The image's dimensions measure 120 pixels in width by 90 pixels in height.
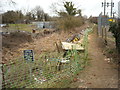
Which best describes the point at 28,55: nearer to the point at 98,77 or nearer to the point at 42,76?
the point at 42,76

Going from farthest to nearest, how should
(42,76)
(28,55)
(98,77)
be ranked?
(98,77) < (42,76) < (28,55)

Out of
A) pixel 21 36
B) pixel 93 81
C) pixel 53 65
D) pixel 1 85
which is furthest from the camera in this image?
pixel 21 36

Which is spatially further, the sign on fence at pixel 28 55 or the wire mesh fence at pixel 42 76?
the sign on fence at pixel 28 55

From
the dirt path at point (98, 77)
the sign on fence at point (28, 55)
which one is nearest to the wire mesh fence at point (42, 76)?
the sign on fence at point (28, 55)

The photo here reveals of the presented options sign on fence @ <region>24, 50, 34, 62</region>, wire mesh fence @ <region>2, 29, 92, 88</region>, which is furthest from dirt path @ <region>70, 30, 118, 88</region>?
sign on fence @ <region>24, 50, 34, 62</region>

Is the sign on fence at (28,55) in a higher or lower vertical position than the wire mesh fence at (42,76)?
higher

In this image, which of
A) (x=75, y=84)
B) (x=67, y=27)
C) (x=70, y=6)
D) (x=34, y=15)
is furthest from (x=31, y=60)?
(x=34, y=15)

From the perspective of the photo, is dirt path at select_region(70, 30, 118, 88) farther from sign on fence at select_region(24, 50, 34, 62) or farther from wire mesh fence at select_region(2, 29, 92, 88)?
sign on fence at select_region(24, 50, 34, 62)

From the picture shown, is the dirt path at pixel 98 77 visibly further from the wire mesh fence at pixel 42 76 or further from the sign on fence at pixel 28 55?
the sign on fence at pixel 28 55

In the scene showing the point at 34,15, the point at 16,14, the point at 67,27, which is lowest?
the point at 67,27

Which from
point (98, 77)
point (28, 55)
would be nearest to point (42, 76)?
point (28, 55)

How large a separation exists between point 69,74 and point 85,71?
0.91 m

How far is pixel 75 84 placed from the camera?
3965 millimetres

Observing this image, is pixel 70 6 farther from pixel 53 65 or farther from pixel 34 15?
pixel 34 15
